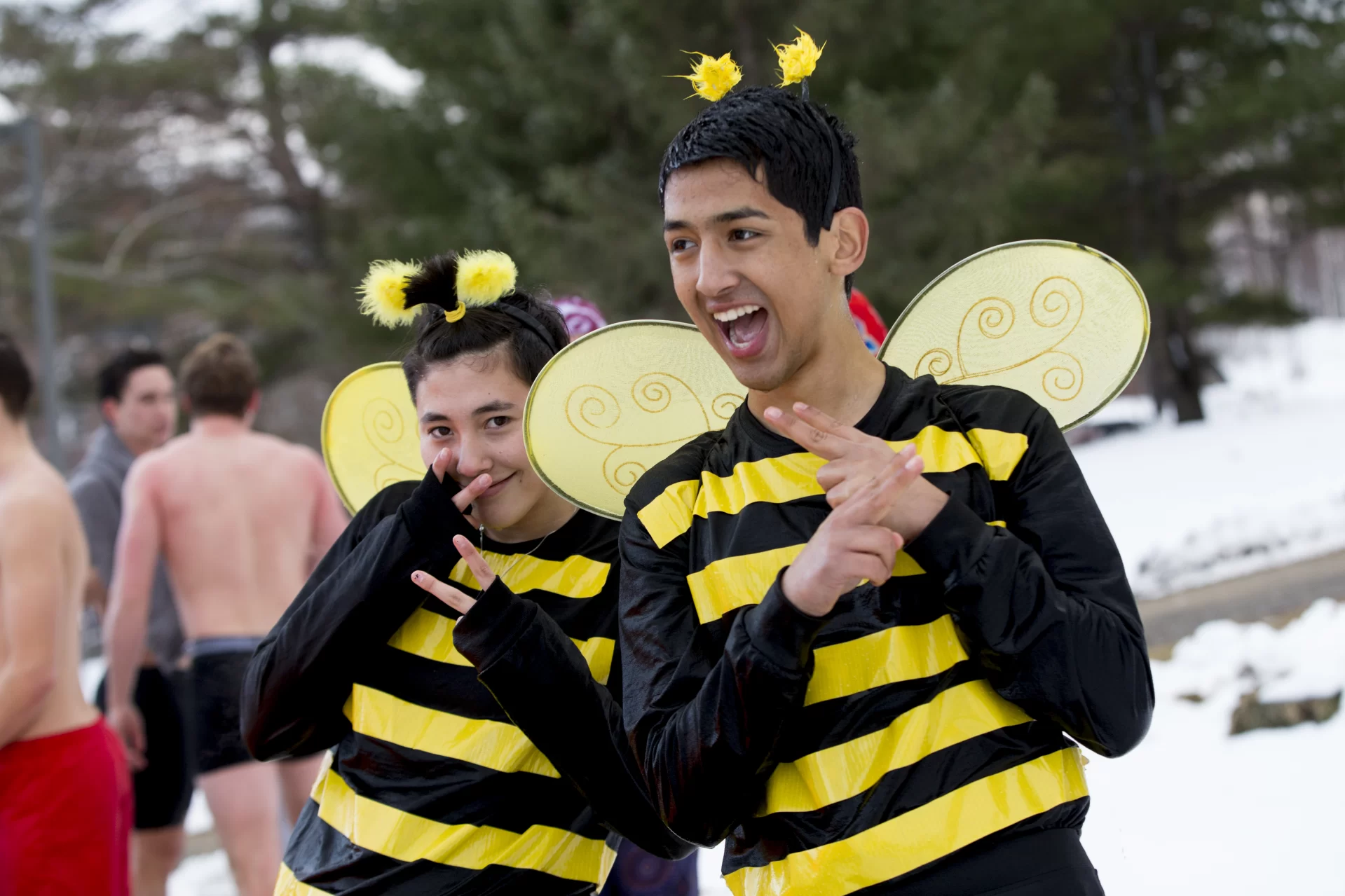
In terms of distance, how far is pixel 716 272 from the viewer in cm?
143

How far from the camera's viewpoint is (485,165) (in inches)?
498

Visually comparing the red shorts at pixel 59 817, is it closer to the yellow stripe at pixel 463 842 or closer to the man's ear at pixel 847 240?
the yellow stripe at pixel 463 842

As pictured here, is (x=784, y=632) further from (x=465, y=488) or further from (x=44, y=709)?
(x=44, y=709)

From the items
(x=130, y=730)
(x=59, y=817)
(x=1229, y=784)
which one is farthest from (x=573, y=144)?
(x=59, y=817)

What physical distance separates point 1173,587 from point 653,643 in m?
5.08

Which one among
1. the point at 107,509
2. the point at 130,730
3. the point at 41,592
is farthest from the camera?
the point at 107,509

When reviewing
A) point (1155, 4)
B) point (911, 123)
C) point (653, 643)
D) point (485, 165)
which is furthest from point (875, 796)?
point (1155, 4)

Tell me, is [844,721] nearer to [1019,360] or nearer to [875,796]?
[875,796]

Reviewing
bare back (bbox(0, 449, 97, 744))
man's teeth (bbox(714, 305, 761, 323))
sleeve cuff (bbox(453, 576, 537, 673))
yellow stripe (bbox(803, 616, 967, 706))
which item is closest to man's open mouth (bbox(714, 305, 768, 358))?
man's teeth (bbox(714, 305, 761, 323))

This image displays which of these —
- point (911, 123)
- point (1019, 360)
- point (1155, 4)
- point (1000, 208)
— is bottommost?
point (1019, 360)

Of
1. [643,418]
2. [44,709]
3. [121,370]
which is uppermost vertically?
[121,370]

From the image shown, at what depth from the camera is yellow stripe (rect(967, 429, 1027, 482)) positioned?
4.65 ft

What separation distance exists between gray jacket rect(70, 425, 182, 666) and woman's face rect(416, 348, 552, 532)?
2.78 meters

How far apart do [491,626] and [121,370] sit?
11.3 ft
